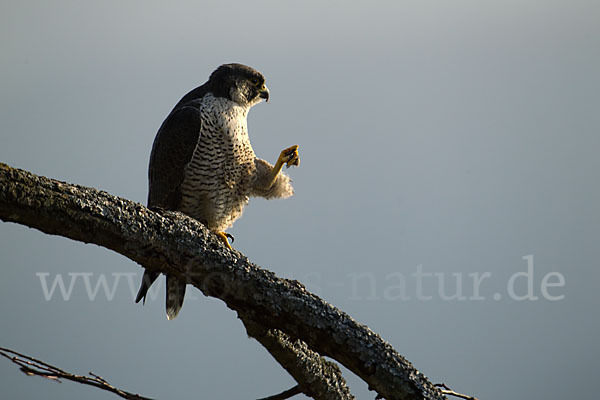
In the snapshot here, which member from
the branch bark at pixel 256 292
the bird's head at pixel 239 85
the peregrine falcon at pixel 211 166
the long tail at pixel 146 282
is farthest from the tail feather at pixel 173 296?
the branch bark at pixel 256 292

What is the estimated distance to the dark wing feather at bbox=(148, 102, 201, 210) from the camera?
4.07 metres

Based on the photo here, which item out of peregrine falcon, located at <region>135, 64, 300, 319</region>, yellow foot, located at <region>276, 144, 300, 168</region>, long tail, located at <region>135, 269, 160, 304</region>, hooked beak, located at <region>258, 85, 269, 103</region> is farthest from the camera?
hooked beak, located at <region>258, 85, 269, 103</region>

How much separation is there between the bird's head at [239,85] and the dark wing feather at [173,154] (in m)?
0.28

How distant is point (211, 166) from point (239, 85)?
2.37 ft

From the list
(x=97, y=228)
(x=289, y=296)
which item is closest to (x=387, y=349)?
(x=289, y=296)

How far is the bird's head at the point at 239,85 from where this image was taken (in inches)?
172

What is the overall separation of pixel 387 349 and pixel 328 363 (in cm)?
49

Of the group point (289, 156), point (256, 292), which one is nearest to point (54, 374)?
point (256, 292)

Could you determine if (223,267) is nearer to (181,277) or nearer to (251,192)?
(181,277)

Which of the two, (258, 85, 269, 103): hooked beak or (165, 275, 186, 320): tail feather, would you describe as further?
(258, 85, 269, 103): hooked beak

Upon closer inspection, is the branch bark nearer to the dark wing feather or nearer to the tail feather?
the tail feather

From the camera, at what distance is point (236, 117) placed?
13.9 ft

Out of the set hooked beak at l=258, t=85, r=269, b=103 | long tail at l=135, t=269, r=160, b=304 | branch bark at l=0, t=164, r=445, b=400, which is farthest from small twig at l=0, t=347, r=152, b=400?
hooked beak at l=258, t=85, r=269, b=103

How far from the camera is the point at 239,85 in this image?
4.43m
